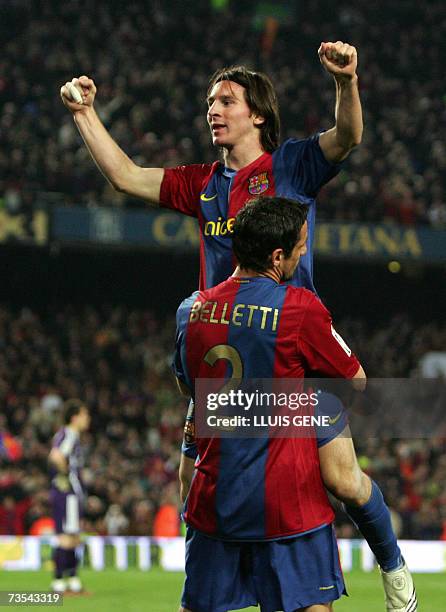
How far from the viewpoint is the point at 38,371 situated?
19.0 metres

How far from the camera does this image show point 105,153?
5043 millimetres

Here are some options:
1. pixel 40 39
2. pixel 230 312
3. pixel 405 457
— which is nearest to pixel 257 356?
pixel 230 312

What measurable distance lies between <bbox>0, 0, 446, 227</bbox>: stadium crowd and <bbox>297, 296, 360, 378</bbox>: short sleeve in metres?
15.9

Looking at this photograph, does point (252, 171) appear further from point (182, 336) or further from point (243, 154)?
point (182, 336)

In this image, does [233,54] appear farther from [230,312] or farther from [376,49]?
[230,312]

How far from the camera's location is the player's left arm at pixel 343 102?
174 inches

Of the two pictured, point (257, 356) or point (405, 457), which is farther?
point (405, 457)

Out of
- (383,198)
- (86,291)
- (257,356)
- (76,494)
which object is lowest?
(76,494)

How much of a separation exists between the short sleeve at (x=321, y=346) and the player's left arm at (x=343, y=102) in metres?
0.91

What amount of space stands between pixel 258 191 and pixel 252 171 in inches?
5.1

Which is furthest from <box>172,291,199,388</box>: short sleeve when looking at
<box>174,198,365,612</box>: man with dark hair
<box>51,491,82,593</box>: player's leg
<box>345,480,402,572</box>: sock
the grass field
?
<box>51,491,82,593</box>: player's leg

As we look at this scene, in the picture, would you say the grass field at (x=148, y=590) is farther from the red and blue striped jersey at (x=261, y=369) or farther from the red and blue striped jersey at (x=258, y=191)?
the red and blue striped jersey at (x=261, y=369)

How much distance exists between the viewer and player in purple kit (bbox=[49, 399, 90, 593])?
10.8m

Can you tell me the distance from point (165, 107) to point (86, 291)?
3.97 meters
